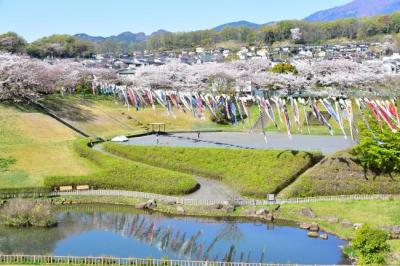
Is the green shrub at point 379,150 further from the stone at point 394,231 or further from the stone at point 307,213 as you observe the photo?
the stone at point 394,231

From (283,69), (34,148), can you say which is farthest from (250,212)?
(283,69)

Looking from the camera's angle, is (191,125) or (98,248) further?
(191,125)

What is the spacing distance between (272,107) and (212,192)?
26.8 m

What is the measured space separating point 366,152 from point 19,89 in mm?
39644

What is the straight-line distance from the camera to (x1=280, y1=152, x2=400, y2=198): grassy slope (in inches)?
1649

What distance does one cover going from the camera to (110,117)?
65688 mm

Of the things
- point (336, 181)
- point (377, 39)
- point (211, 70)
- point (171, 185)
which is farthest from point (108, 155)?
point (377, 39)

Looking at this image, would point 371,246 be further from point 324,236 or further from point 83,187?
point 83,187

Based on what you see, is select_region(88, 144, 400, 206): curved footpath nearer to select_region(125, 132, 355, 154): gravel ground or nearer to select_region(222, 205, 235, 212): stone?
select_region(222, 205, 235, 212): stone

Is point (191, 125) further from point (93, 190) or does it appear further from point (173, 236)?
point (173, 236)

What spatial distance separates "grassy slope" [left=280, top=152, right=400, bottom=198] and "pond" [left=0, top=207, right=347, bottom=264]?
518 cm

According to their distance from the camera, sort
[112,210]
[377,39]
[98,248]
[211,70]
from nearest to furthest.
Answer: [98,248], [112,210], [211,70], [377,39]

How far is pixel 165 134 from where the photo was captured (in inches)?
2362

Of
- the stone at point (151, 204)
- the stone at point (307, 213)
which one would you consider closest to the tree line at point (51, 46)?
the stone at point (151, 204)
